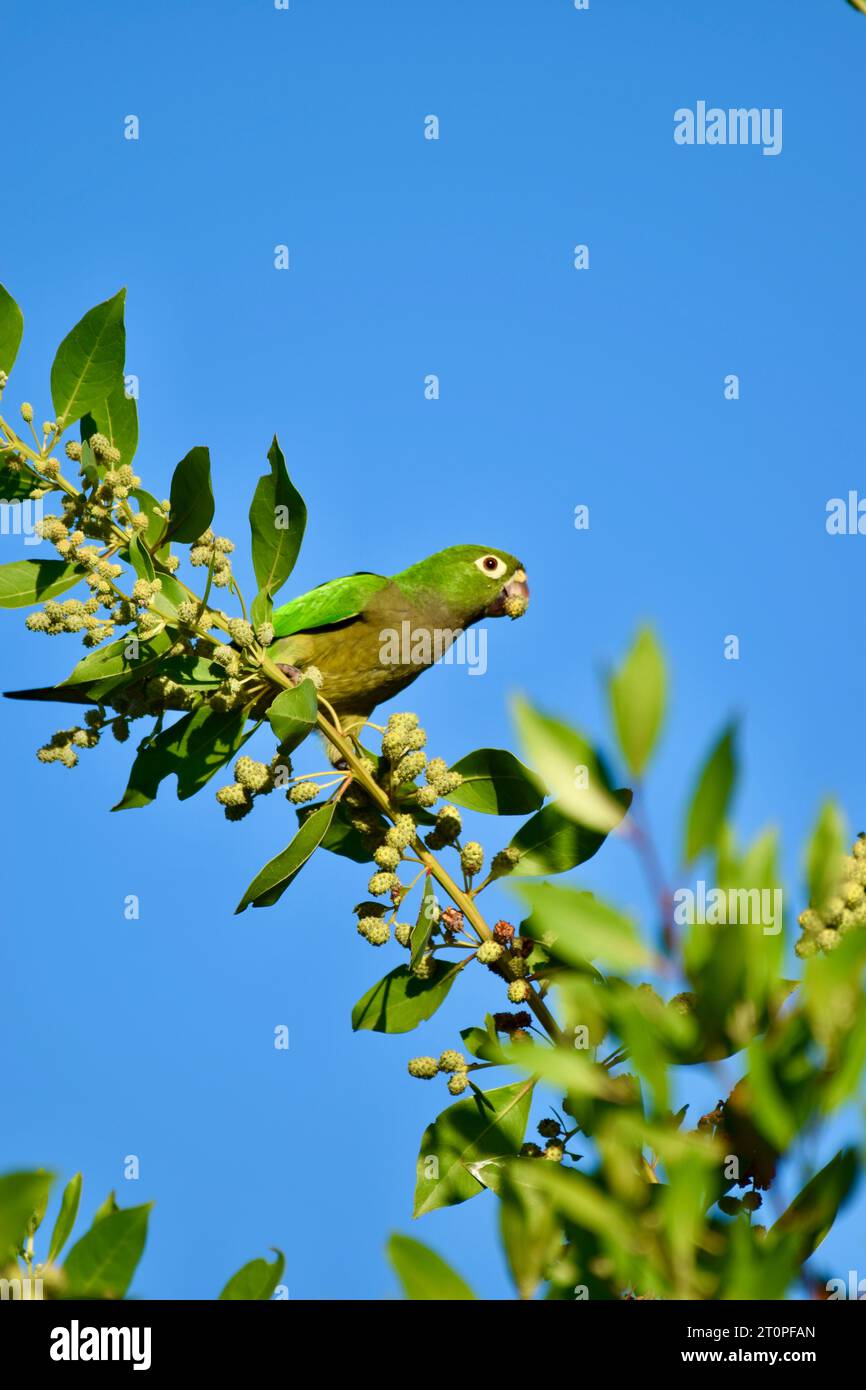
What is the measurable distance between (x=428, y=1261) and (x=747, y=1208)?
844 millimetres

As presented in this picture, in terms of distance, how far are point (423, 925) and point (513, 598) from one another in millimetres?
3045

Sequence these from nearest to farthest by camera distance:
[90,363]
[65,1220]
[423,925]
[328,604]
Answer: [65,1220] < [423,925] < [90,363] < [328,604]

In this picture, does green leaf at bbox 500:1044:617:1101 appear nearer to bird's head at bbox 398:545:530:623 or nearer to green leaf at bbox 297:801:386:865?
green leaf at bbox 297:801:386:865

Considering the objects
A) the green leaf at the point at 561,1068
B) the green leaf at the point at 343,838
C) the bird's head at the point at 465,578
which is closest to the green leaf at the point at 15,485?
the green leaf at the point at 343,838

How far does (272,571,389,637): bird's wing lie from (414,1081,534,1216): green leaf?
7.96 ft

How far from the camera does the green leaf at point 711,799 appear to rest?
1204 millimetres

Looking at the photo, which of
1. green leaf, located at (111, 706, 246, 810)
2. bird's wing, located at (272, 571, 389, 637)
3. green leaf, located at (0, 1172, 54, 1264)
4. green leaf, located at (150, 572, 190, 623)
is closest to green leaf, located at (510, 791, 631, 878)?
green leaf, located at (111, 706, 246, 810)

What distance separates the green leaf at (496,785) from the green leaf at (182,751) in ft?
1.70

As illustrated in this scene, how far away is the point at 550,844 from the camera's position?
104 inches

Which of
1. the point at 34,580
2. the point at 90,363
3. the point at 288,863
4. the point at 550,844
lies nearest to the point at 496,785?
the point at 550,844

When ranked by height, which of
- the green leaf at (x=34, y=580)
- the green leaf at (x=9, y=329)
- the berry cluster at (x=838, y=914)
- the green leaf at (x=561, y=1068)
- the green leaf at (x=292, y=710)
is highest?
the green leaf at (x=9, y=329)

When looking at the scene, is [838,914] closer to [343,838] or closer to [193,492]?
[343,838]

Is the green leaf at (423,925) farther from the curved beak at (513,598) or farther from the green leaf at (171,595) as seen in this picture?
the curved beak at (513,598)
